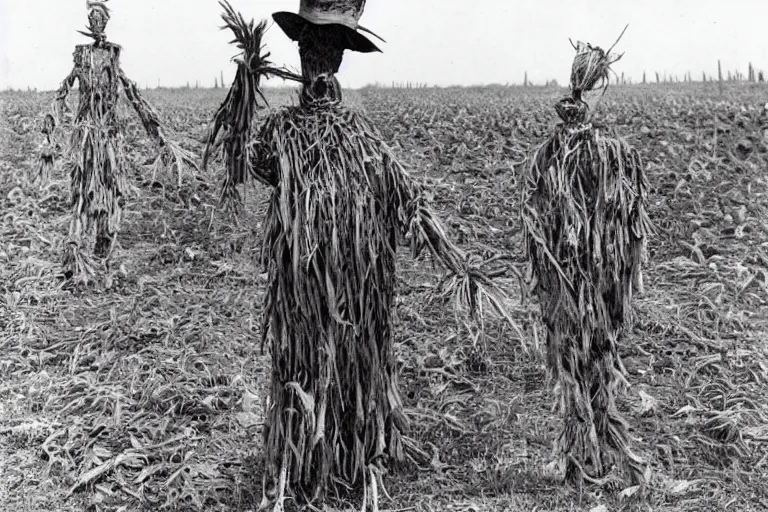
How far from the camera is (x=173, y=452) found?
423 centimetres

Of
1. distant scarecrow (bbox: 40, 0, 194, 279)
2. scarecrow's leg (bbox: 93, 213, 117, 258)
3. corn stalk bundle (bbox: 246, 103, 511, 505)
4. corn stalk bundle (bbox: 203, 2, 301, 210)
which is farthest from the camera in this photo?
scarecrow's leg (bbox: 93, 213, 117, 258)

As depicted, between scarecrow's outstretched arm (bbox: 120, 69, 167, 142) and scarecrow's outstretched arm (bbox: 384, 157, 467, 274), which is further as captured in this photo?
scarecrow's outstretched arm (bbox: 120, 69, 167, 142)

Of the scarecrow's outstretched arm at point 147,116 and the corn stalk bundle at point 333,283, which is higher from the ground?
the scarecrow's outstretched arm at point 147,116

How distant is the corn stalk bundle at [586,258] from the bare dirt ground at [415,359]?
0.14m

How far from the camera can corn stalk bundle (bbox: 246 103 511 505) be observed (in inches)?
126

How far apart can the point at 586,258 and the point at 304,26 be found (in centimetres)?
162

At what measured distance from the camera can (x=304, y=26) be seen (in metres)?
3.10

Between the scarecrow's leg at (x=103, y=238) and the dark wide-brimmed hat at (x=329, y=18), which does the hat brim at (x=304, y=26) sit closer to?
the dark wide-brimmed hat at (x=329, y=18)

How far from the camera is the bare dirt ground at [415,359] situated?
12.5 feet

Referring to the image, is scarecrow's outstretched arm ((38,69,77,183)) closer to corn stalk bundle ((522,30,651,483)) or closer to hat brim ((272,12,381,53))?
hat brim ((272,12,381,53))

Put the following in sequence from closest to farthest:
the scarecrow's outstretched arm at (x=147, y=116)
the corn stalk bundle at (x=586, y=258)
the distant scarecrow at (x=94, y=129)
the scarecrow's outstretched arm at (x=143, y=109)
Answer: the corn stalk bundle at (x=586, y=258)
the scarecrow's outstretched arm at (x=147, y=116)
the scarecrow's outstretched arm at (x=143, y=109)
the distant scarecrow at (x=94, y=129)

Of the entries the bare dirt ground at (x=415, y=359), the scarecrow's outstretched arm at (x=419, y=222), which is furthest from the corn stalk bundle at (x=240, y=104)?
the bare dirt ground at (x=415, y=359)

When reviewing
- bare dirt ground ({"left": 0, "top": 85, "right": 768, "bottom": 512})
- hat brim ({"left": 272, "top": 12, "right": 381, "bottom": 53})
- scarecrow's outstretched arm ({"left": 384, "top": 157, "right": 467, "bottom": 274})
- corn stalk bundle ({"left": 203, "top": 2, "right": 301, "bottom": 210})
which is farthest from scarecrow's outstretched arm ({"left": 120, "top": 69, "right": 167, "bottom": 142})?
scarecrow's outstretched arm ({"left": 384, "top": 157, "right": 467, "bottom": 274})

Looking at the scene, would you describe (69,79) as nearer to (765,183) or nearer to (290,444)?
(290,444)
